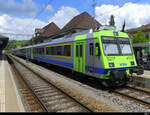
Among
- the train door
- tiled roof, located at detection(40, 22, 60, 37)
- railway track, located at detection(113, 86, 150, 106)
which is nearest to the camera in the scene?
railway track, located at detection(113, 86, 150, 106)

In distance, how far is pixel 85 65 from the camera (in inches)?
350

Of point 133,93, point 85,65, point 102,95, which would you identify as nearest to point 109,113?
point 102,95

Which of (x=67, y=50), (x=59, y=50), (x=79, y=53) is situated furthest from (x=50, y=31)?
(x=79, y=53)

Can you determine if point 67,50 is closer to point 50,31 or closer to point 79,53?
point 79,53

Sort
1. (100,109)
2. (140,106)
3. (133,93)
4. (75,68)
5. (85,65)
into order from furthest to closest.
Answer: (75,68) < (85,65) < (133,93) < (140,106) < (100,109)

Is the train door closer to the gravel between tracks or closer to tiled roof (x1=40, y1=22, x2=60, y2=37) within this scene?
the gravel between tracks

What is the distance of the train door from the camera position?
9.11m

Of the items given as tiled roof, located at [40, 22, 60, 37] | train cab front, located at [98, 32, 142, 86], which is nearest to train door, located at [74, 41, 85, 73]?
train cab front, located at [98, 32, 142, 86]

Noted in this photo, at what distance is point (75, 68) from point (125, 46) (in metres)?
3.64

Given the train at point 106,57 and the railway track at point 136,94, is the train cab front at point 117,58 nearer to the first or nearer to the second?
the train at point 106,57

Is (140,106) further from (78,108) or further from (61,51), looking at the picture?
(61,51)

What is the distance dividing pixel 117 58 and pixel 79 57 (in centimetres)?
267

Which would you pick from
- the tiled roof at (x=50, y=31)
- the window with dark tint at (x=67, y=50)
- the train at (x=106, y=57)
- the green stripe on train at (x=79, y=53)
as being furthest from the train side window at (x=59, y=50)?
the tiled roof at (x=50, y=31)

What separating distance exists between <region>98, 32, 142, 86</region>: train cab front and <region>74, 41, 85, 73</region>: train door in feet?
5.87
